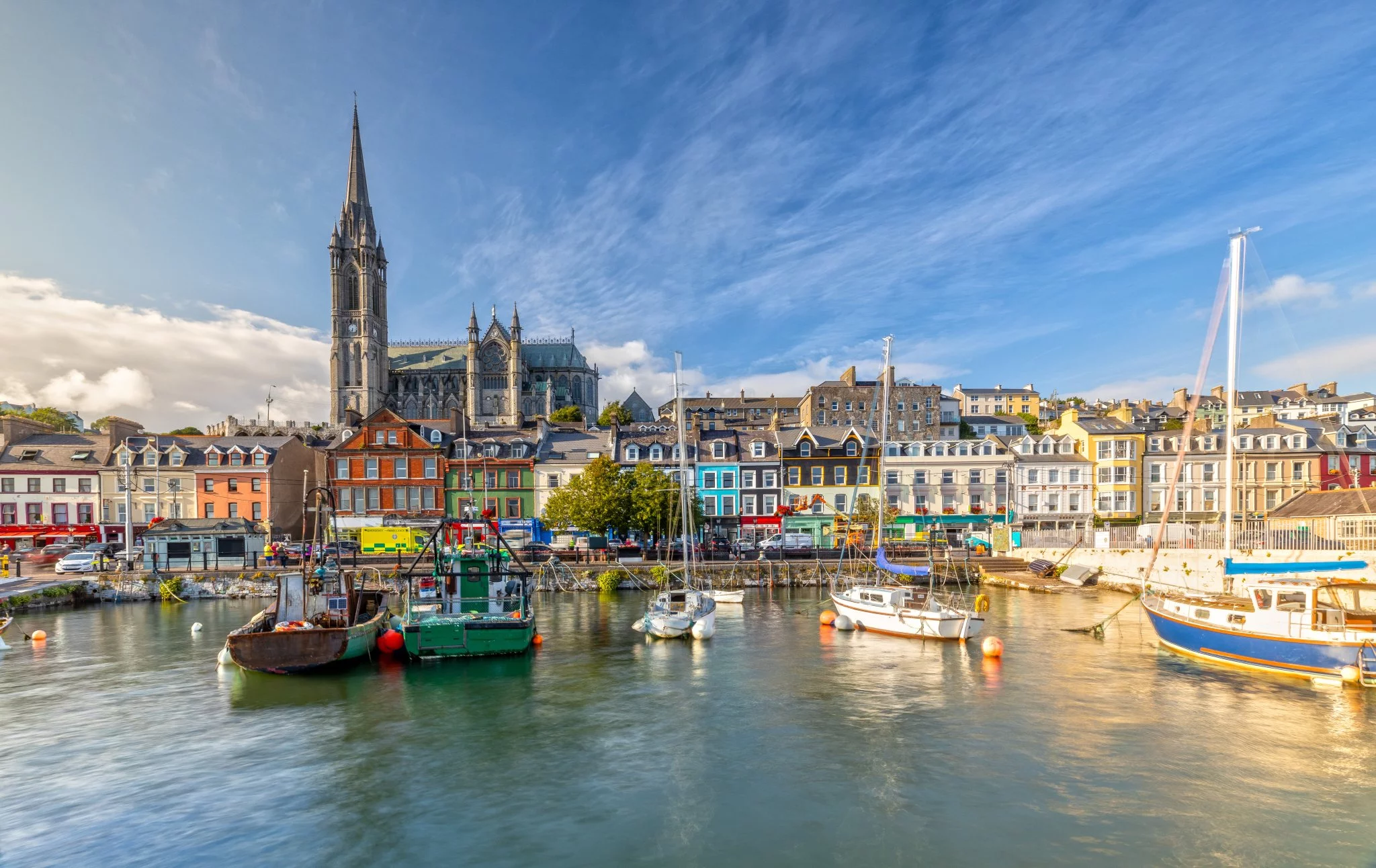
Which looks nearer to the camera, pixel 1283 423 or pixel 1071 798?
pixel 1071 798

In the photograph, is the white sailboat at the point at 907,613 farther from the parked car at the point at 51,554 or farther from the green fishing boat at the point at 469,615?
the parked car at the point at 51,554

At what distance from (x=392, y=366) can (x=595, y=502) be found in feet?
376

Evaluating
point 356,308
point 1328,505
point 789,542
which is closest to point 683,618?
point 789,542

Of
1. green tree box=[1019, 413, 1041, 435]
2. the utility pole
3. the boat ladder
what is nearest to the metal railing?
the boat ladder

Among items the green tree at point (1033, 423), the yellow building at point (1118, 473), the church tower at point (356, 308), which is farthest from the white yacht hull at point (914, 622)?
the church tower at point (356, 308)

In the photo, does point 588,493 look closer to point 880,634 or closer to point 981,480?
point 880,634

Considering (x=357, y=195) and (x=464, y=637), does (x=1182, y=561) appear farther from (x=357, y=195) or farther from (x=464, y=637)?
(x=357, y=195)

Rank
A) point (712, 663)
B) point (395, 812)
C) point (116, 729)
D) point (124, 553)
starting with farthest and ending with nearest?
point (124, 553)
point (712, 663)
point (116, 729)
point (395, 812)

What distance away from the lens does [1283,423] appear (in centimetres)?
6775

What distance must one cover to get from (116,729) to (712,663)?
66.3 ft

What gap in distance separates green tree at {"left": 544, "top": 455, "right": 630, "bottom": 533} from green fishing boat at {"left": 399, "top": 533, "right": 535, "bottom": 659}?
21.3 meters

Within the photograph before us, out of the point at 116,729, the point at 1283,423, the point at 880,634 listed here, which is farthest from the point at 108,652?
the point at 1283,423

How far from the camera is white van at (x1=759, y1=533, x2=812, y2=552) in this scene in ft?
197

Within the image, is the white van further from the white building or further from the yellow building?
the yellow building
